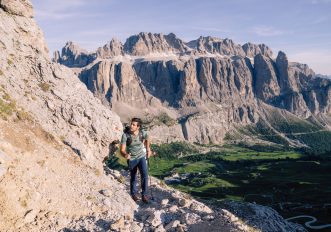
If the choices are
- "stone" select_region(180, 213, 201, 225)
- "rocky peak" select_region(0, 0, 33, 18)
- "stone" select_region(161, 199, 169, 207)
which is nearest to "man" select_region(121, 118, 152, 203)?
"stone" select_region(161, 199, 169, 207)

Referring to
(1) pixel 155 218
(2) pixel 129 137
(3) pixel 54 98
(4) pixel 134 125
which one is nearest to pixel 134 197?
(1) pixel 155 218

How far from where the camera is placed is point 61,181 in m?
22.4

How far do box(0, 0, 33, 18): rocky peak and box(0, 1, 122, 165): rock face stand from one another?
214cm

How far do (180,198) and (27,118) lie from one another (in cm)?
1235

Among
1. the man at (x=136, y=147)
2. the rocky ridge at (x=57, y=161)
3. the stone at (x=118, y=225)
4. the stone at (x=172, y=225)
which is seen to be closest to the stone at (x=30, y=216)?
the rocky ridge at (x=57, y=161)

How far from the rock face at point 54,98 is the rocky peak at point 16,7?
2.14m

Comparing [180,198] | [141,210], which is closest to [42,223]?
[141,210]

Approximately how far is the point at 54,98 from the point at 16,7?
12578 millimetres

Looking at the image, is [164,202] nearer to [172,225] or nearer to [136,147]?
[172,225]

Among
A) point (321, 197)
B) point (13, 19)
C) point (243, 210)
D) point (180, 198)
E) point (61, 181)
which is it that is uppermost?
point (13, 19)

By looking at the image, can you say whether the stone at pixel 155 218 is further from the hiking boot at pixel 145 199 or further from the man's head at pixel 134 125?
the man's head at pixel 134 125

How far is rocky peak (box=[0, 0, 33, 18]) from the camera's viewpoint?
3416 centimetres

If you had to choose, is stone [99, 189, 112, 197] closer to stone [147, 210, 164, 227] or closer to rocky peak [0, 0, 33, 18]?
stone [147, 210, 164, 227]

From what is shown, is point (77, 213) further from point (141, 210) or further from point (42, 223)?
point (141, 210)
